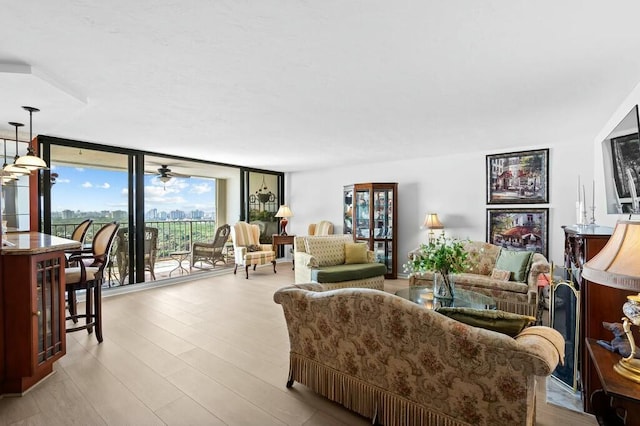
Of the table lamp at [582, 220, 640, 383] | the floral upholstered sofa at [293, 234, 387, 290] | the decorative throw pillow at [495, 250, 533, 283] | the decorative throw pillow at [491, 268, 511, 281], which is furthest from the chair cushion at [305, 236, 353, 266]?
the table lamp at [582, 220, 640, 383]

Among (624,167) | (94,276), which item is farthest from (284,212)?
(624,167)

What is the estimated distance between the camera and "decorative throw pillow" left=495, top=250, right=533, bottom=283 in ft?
12.9

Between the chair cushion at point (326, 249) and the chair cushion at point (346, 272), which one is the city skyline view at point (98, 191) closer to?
the chair cushion at point (326, 249)

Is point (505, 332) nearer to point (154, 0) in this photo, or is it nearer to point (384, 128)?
point (154, 0)

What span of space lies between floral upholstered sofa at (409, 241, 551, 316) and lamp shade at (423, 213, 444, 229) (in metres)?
0.90

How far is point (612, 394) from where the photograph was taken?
124 centimetres

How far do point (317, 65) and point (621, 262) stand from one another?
77.5 inches

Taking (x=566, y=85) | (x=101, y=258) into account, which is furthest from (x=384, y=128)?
(x=101, y=258)

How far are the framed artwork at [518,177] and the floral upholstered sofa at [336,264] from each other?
2.29 m

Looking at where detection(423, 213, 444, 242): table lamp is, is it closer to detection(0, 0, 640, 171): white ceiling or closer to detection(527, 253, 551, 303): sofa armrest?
detection(527, 253, 551, 303): sofa armrest

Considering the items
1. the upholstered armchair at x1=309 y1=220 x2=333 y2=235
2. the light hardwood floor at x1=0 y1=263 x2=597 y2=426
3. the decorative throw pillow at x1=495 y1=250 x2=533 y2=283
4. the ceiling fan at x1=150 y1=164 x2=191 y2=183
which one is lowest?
the light hardwood floor at x1=0 y1=263 x2=597 y2=426

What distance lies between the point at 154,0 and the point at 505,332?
2351 mm

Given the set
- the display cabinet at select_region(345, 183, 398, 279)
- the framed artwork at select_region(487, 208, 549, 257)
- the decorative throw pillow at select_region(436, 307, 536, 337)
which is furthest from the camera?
the display cabinet at select_region(345, 183, 398, 279)

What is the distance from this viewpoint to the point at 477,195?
5309mm
